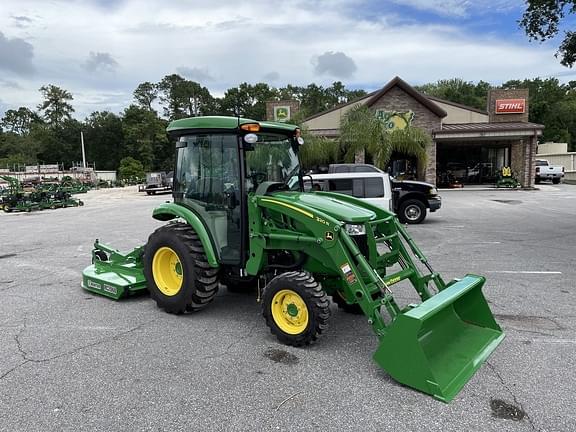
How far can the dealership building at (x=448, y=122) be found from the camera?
29.3 m

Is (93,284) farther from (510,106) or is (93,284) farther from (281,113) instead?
(510,106)

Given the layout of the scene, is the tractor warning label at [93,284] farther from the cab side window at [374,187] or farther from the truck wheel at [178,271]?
the cab side window at [374,187]

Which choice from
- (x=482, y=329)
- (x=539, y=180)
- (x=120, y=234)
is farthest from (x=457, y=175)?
(x=482, y=329)

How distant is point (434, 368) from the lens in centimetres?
360

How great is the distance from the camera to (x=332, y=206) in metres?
4.73

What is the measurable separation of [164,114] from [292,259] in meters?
76.7

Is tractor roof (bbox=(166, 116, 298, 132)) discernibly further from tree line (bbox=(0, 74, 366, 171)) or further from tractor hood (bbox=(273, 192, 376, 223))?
tree line (bbox=(0, 74, 366, 171))

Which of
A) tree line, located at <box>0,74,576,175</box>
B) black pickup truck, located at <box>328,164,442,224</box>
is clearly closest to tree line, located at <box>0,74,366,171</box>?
tree line, located at <box>0,74,576,175</box>

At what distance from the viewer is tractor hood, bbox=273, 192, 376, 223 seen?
444cm

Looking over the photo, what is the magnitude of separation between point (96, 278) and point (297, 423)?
13.9 ft

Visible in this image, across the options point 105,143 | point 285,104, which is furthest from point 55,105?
point 285,104

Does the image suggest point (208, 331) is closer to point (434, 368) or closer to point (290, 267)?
point (290, 267)

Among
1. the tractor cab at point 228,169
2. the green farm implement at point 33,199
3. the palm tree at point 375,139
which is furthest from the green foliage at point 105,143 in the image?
the tractor cab at point 228,169

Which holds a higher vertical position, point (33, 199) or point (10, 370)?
point (33, 199)
